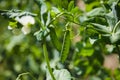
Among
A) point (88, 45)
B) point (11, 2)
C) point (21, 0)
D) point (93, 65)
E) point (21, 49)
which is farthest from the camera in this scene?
point (11, 2)

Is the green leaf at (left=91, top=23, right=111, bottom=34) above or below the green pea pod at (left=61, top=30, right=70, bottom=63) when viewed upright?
above

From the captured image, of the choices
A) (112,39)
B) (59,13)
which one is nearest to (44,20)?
(59,13)

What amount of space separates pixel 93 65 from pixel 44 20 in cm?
33

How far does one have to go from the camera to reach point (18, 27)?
2.33ft

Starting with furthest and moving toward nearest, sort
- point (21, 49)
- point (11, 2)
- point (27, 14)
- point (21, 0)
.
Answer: point (11, 2)
point (21, 49)
point (21, 0)
point (27, 14)

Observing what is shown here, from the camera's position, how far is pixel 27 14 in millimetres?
672

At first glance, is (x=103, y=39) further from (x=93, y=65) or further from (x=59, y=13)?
(x=93, y=65)

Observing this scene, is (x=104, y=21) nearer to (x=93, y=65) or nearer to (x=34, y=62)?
(x=93, y=65)

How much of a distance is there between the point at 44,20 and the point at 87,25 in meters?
0.09

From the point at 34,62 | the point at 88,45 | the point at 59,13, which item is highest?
the point at 59,13

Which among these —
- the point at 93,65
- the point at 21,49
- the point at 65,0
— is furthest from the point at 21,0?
the point at 65,0

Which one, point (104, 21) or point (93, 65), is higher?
point (104, 21)

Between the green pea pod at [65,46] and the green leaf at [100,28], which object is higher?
the green leaf at [100,28]

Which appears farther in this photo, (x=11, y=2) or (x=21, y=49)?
(x=11, y=2)
